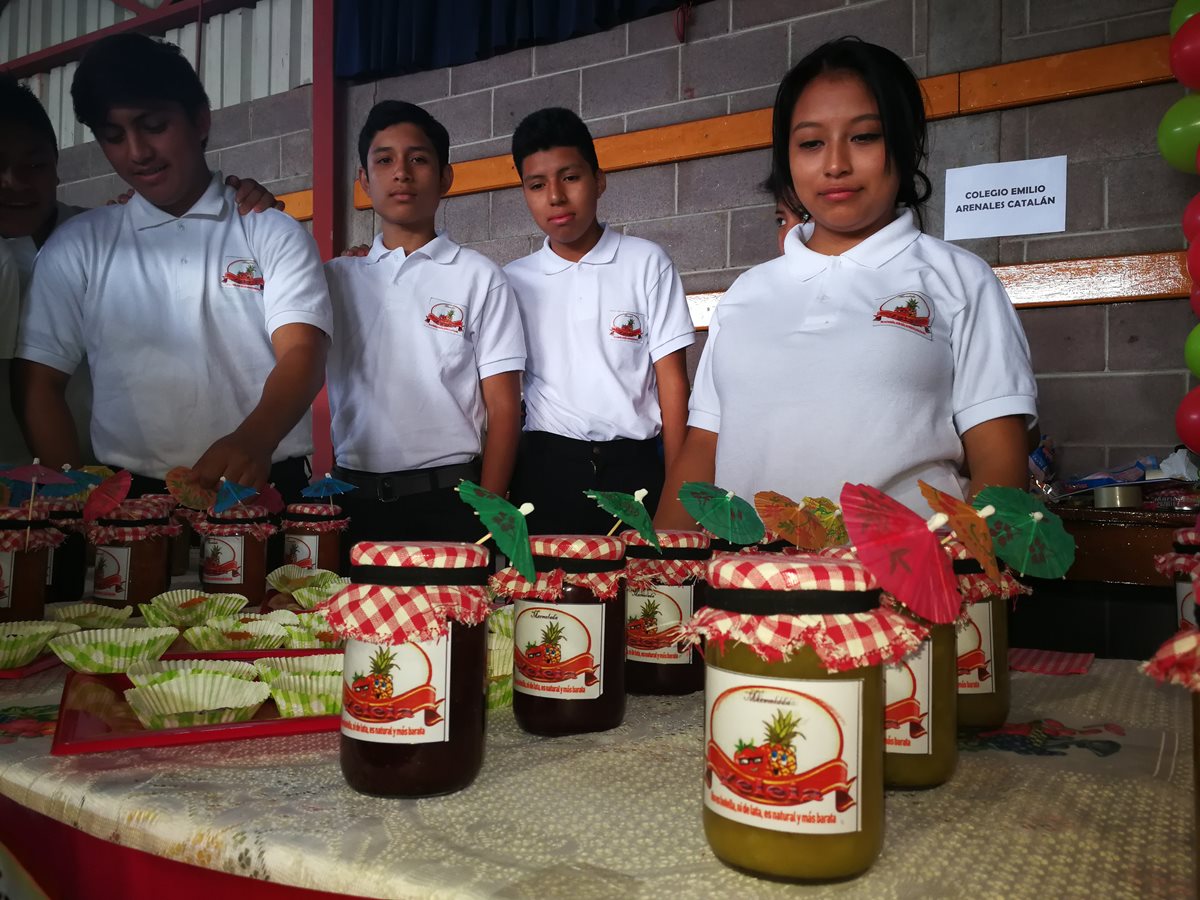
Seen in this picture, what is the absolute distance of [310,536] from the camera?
1.52 m

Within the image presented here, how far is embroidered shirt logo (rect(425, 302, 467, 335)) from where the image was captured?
2221mm

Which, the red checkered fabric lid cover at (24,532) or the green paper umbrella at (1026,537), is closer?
the green paper umbrella at (1026,537)

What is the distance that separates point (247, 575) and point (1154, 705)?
1.20 m

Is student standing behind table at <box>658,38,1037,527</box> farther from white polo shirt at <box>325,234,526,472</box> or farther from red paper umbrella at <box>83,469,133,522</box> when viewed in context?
white polo shirt at <box>325,234,526,472</box>

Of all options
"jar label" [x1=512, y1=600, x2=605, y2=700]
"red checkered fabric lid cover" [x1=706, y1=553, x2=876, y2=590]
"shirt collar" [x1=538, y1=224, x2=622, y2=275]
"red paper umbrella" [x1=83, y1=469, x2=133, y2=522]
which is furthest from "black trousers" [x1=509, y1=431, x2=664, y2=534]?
"red checkered fabric lid cover" [x1=706, y1=553, x2=876, y2=590]

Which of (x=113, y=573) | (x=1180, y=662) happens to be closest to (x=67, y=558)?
(x=113, y=573)

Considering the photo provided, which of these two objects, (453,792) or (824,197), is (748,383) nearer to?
(824,197)

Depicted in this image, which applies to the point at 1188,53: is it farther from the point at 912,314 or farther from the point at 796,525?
the point at 796,525

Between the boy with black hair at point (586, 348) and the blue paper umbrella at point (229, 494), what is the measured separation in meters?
1.00

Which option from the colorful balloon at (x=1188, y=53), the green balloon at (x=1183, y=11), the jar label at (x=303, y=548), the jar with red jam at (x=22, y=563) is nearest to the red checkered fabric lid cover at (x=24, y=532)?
the jar with red jam at (x=22, y=563)

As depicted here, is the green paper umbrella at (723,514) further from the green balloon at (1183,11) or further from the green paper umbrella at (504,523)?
the green balloon at (1183,11)

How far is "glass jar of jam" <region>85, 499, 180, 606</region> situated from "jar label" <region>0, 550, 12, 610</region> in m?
0.11

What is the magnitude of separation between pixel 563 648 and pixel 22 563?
2.90ft

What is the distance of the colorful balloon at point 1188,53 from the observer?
239 cm
